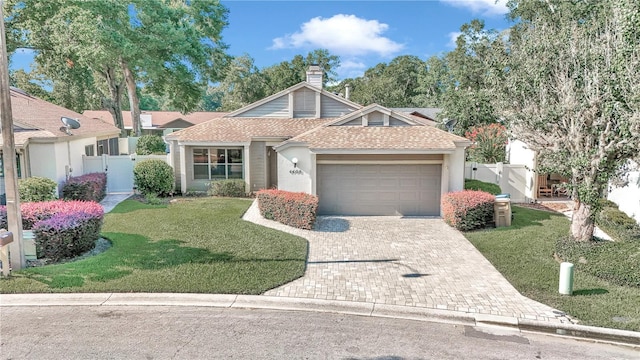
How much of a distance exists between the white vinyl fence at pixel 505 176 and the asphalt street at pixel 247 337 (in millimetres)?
11249

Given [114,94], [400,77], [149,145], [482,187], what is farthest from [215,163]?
[400,77]

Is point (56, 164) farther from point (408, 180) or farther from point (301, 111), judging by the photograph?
point (408, 180)

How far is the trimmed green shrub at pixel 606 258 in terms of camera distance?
847cm

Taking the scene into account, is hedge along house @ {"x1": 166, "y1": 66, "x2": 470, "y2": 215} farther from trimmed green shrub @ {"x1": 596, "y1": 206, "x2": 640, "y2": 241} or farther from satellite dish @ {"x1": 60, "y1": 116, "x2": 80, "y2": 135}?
satellite dish @ {"x1": 60, "y1": 116, "x2": 80, "y2": 135}

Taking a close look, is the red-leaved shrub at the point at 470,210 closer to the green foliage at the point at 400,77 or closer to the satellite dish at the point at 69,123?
the satellite dish at the point at 69,123

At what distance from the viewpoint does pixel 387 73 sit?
225ft

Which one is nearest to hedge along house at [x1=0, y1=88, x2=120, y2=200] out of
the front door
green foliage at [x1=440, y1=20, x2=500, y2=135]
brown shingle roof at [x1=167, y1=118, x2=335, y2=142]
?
brown shingle roof at [x1=167, y1=118, x2=335, y2=142]

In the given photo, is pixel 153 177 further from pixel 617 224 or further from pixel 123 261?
pixel 617 224

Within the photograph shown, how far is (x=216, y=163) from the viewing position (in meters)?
18.4

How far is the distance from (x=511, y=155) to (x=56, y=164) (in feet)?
63.7

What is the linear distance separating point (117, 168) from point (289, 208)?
33.2 feet

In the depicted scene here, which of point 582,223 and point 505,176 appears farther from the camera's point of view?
point 505,176

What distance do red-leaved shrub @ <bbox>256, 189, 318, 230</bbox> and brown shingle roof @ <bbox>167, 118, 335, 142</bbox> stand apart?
16.4ft

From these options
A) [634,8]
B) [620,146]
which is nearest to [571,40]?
[634,8]
